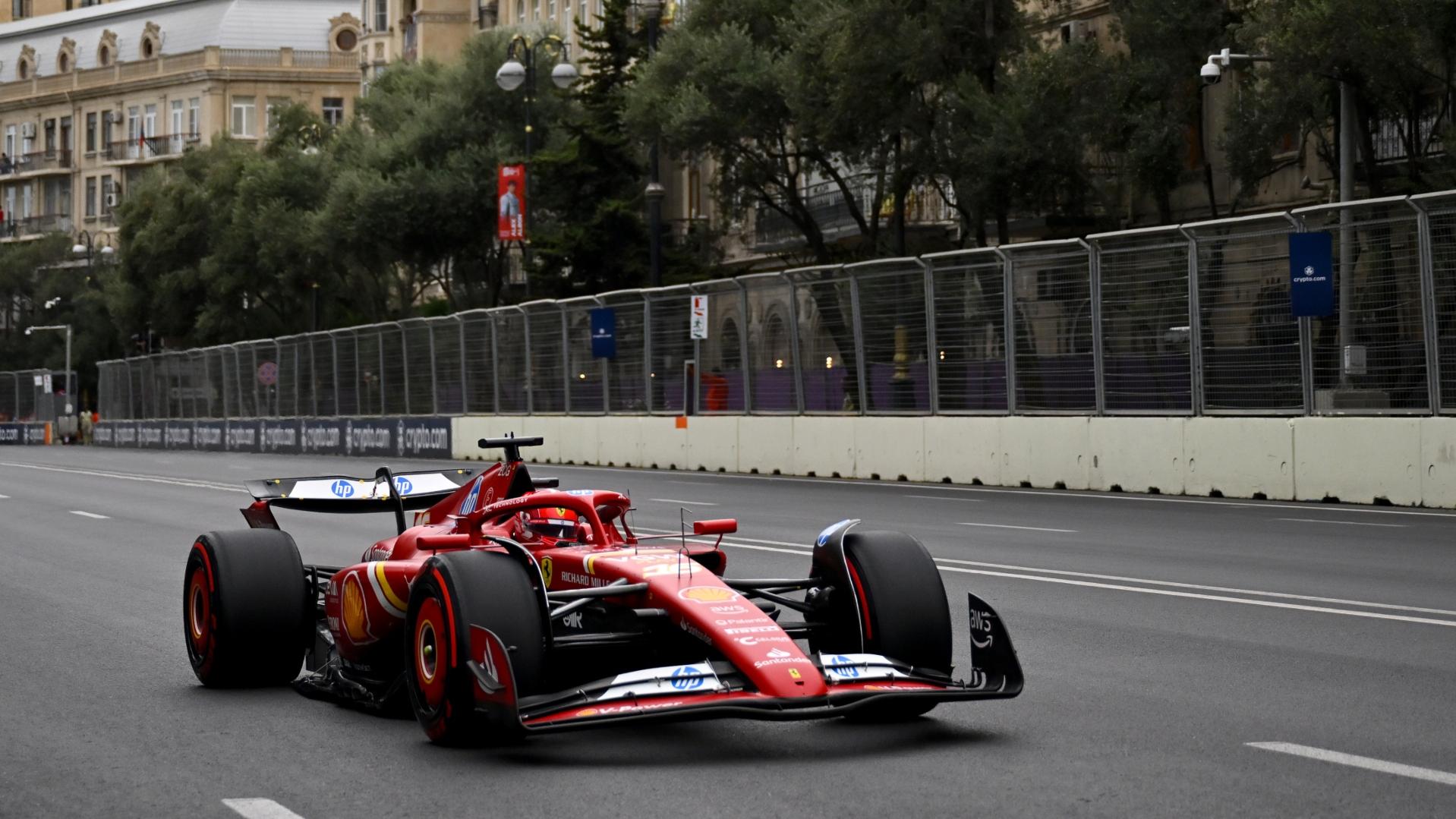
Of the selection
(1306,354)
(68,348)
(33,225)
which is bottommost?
(1306,354)

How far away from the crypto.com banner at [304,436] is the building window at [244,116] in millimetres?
50991

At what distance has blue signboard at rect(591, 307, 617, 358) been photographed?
122ft

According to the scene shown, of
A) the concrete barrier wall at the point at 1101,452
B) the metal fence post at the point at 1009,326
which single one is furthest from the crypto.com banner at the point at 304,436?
the metal fence post at the point at 1009,326

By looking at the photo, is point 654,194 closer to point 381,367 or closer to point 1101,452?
point 381,367

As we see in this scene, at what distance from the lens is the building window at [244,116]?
390 feet

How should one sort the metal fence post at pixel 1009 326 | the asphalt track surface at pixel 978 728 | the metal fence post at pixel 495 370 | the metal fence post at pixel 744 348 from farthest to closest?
1. the metal fence post at pixel 495 370
2. the metal fence post at pixel 744 348
3. the metal fence post at pixel 1009 326
4. the asphalt track surface at pixel 978 728

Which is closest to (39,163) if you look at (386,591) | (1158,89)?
(1158,89)

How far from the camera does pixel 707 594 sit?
7.41 m

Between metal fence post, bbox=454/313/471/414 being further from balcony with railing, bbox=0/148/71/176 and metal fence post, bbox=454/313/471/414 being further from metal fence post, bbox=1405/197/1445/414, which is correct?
balcony with railing, bbox=0/148/71/176

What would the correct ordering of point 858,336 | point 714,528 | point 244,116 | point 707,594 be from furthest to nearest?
point 244,116
point 858,336
point 714,528
point 707,594

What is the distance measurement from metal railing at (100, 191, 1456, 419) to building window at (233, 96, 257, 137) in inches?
3166

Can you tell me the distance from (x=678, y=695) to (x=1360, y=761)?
2151 millimetres

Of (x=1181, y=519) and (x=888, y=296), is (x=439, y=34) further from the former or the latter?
(x=1181, y=519)

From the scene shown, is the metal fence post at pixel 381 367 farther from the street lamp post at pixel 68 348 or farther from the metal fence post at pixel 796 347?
the street lamp post at pixel 68 348
